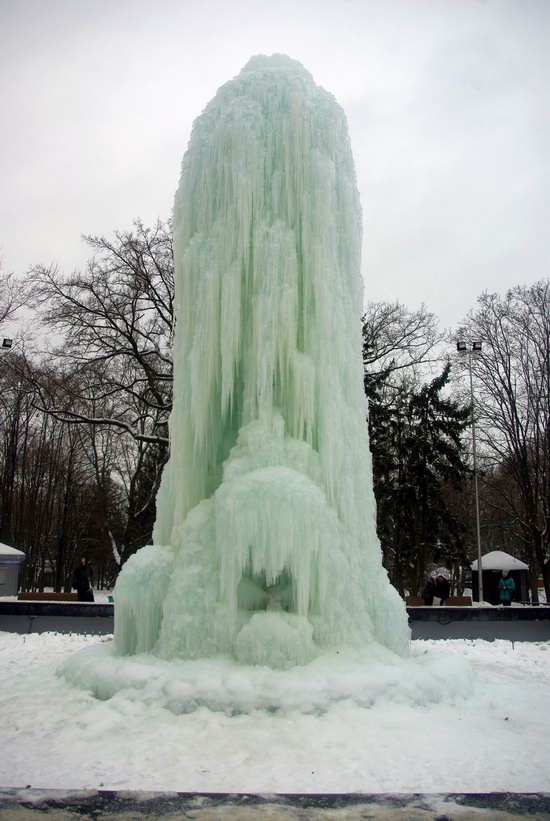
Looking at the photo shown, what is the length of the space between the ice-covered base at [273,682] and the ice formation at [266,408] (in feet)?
0.92

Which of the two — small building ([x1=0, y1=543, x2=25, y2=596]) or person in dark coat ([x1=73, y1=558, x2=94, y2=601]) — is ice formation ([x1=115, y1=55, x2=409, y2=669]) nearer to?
person in dark coat ([x1=73, y1=558, x2=94, y2=601])

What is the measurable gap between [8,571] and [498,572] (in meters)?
18.5

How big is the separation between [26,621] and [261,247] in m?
9.75

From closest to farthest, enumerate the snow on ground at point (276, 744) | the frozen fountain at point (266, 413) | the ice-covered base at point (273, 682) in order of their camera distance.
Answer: the snow on ground at point (276, 744)
the ice-covered base at point (273, 682)
the frozen fountain at point (266, 413)

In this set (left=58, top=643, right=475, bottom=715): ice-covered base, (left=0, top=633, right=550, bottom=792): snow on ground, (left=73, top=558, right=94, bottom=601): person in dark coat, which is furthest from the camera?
(left=73, top=558, right=94, bottom=601): person in dark coat

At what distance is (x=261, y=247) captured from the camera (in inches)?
348

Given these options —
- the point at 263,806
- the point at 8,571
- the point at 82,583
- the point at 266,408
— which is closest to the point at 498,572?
the point at 82,583

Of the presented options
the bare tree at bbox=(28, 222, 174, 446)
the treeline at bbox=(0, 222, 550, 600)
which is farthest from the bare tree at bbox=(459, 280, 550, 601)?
the bare tree at bbox=(28, 222, 174, 446)

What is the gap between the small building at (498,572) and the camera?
25.6 m

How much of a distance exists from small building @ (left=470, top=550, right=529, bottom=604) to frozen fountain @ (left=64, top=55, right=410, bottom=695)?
1867cm

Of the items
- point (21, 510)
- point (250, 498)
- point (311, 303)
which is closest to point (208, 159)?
point (311, 303)

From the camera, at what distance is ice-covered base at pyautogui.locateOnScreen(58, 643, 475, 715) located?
247 inches

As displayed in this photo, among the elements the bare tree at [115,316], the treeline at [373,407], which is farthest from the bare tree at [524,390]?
the bare tree at [115,316]

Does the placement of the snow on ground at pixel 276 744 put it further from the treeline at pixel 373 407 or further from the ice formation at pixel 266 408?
the treeline at pixel 373 407
